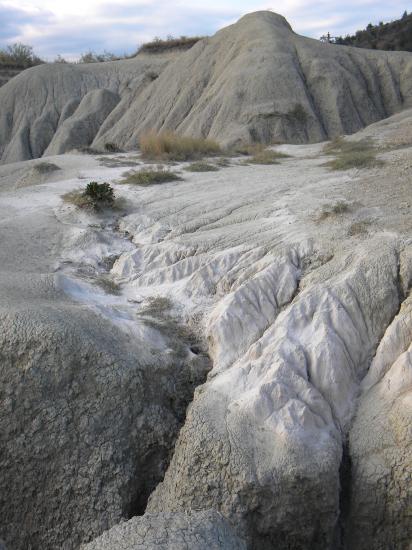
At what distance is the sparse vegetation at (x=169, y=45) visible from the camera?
48.9 metres

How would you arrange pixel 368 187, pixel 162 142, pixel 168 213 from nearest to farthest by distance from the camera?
pixel 368 187 → pixel 168 213 → pixel 162 142

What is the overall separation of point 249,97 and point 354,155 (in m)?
16.5

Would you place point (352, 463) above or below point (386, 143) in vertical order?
below

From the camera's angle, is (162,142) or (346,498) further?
(162,142)

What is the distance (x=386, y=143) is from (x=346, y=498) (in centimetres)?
1226

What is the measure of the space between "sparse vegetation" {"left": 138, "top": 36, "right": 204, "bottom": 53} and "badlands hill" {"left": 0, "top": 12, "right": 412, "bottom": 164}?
9104 mm

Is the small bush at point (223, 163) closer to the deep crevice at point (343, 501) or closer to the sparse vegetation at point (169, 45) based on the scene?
the deep crevice at point (343, 501)

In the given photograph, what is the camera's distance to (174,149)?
19.0 metres

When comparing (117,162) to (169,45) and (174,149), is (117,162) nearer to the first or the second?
(174,149)

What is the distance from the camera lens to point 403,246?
821 centimetres

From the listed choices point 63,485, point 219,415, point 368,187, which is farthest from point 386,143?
point 63,485

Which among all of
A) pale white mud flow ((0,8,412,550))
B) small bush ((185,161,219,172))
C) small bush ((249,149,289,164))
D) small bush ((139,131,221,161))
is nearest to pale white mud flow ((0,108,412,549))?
pale white mud flow ((0,8,412,550))

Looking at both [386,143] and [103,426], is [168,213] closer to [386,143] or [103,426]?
[103,426]

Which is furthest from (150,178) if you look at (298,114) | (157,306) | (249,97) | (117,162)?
(249,97)
